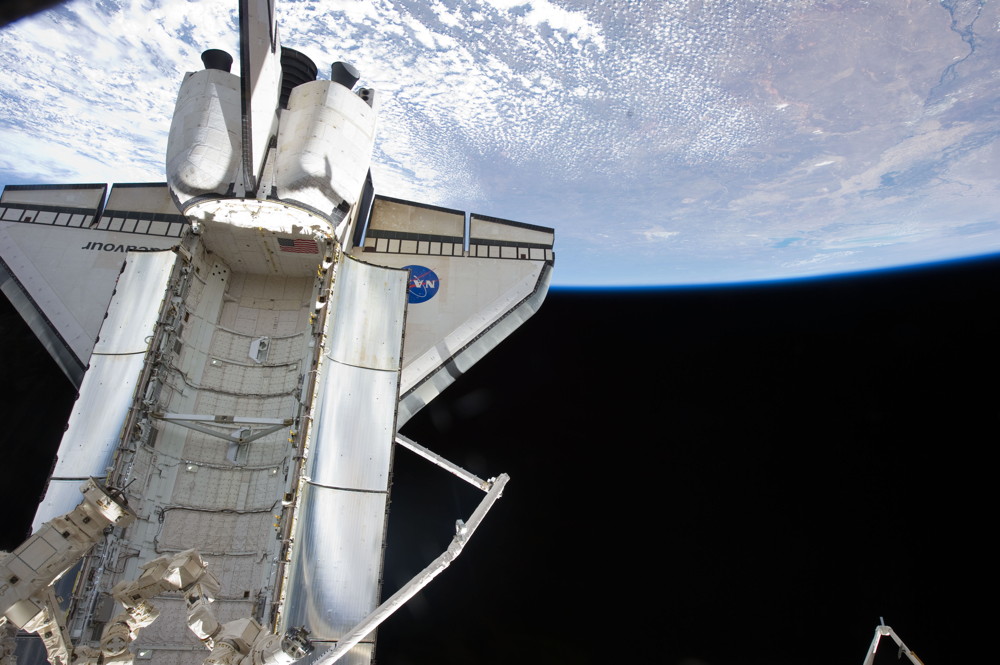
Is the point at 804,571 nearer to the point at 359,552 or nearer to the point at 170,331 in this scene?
the point at 359,552

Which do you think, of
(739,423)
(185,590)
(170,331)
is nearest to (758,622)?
(739,423)

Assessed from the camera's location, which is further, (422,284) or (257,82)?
(422,284)

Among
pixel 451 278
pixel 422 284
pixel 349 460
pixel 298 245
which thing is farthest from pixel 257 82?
pixel 349 460

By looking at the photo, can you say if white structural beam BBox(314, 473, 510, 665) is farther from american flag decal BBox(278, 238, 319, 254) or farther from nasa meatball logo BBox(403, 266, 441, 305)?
nasa meatball logo BBox(403, 266, 441, 305)

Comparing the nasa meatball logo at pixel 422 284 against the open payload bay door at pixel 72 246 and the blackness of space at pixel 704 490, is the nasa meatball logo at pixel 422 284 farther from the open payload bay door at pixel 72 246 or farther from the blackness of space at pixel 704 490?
the blackness of space at pixel 704 490

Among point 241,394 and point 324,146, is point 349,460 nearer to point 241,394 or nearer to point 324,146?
point 241,394

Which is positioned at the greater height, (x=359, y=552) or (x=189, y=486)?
(x=189, y=486)

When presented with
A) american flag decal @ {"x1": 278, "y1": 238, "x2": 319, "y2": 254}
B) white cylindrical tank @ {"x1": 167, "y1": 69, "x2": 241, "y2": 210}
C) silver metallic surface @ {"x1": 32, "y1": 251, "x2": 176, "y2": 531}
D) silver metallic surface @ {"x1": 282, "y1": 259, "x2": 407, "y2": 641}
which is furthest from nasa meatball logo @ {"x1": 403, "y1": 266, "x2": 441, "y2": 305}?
silver metallic surface @ {"x1": 32, "y1": 251, "x2": 176, "y2": 531}
